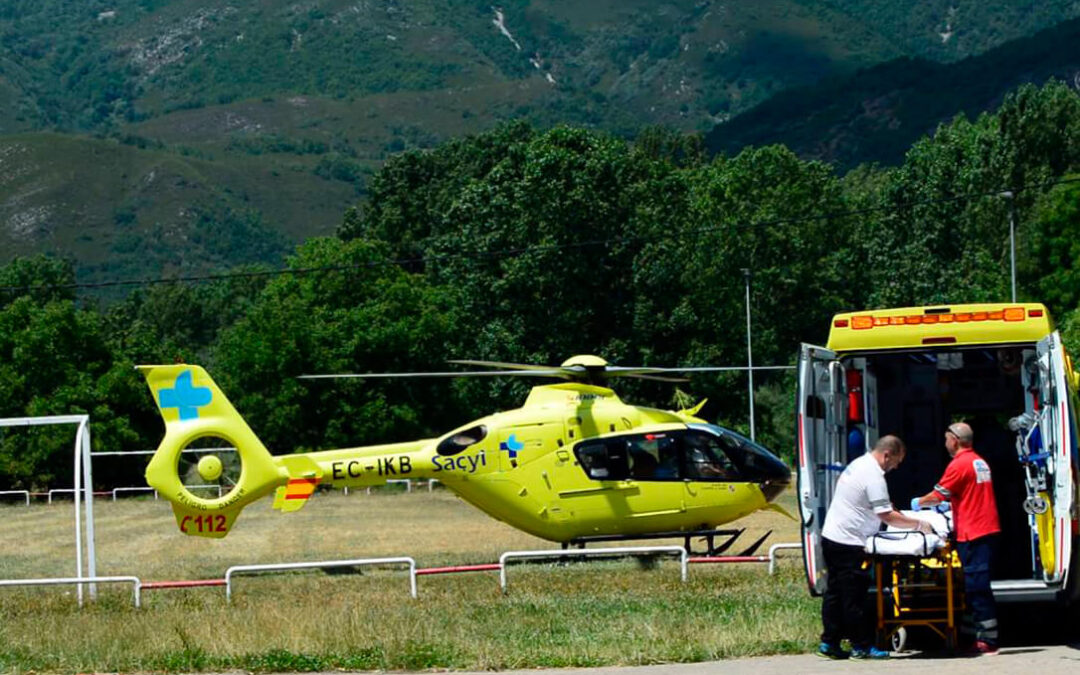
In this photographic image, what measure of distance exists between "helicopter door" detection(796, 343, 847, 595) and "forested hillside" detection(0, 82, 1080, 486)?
2068 inches

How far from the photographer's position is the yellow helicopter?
2678 centimetres

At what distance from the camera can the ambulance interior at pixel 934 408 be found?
17594 mm

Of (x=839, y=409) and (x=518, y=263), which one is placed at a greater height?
(x=518, y=263)

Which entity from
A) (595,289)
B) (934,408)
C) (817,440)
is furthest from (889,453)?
(595,289)

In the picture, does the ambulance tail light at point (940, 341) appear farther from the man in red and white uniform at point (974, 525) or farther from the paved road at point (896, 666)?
the paved road at point (896, 666)

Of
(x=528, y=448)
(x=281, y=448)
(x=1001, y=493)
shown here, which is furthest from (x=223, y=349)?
(x=1001, y=493)

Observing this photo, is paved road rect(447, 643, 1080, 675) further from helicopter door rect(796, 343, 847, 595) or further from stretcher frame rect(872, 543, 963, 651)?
helicopter door rect(796, 343, 847, 595)

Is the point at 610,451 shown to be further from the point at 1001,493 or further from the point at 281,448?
the point at 281,448

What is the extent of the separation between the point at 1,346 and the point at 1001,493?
65999 mm

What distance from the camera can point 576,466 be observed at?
26.9 meters

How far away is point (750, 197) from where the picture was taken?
81.7 m

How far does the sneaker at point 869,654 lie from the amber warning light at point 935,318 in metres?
3.29

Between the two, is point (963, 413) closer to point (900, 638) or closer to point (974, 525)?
point (974, 525)

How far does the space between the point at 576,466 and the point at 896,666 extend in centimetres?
1274
